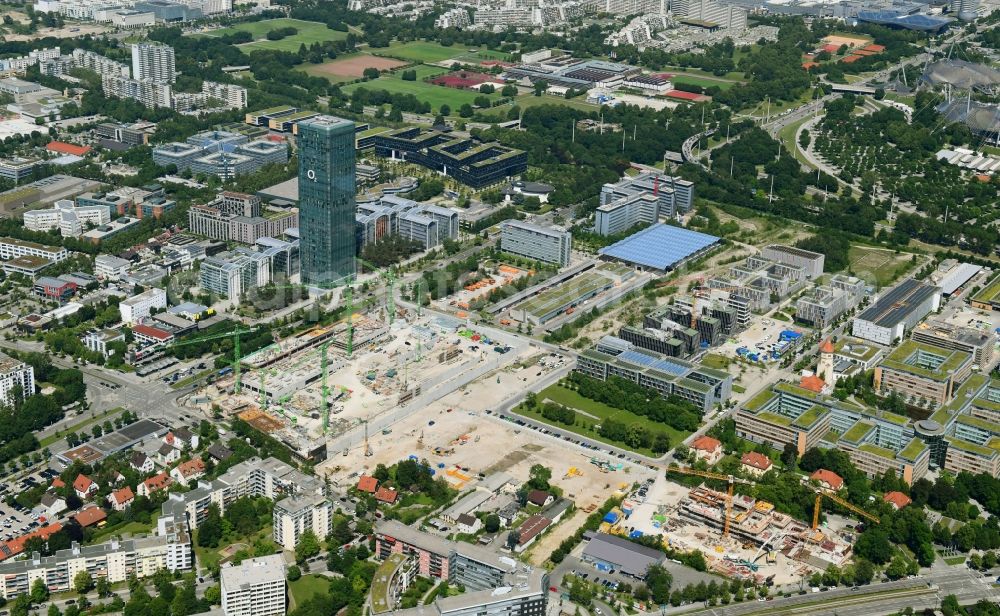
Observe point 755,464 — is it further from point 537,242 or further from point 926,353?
point 537,242

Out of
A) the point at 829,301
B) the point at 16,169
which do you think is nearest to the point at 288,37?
the point at 16,169

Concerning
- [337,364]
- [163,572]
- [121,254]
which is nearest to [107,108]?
[121,254]

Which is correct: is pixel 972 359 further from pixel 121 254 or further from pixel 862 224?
pixel 121 254

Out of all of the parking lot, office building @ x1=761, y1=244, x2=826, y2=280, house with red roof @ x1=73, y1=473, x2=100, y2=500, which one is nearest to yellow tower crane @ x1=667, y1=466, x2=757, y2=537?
house with red roof @ x1=73, y1=473, x2=100, y2=500

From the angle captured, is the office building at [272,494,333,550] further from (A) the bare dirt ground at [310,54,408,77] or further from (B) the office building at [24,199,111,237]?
(A) the bare dirt ground at [310,54,408,77]

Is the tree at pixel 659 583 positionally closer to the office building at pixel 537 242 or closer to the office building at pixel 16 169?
the office building at pixel 537 242

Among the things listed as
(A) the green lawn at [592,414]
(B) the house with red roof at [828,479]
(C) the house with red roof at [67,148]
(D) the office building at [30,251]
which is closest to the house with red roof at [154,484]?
(A) the green lawn at [592,414]

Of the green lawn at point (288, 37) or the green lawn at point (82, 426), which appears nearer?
the green lawn at point (82, 426)
